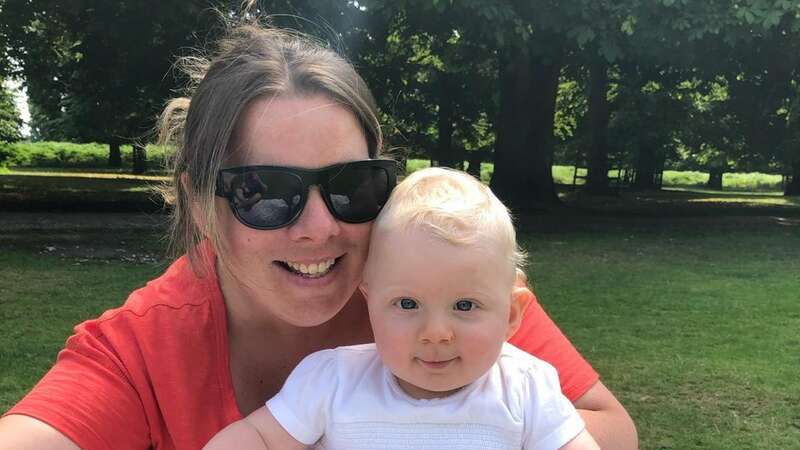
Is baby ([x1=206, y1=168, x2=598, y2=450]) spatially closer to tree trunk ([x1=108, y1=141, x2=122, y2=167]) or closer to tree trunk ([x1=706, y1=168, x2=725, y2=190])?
tree trunk ([x1=108, y1=141, x2=122, y2=167])

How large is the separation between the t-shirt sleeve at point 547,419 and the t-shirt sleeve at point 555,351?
7.5 inches

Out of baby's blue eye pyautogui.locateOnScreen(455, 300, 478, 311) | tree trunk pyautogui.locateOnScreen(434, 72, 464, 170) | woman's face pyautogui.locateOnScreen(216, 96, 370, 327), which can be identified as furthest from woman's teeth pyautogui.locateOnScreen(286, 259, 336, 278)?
tree trunk pyautogui.locateOnScreen(434, 72, 464, 170)

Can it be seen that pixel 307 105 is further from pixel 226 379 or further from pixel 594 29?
pixel 594 29

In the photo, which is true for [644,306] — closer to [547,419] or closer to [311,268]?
[547,419]

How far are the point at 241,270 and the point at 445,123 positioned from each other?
22641mm

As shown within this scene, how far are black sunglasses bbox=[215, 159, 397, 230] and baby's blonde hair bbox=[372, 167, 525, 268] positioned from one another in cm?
8

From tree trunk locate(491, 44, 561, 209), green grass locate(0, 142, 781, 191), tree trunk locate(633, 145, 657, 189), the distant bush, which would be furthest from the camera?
the distant bush

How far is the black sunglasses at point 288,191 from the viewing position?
1.70 meters

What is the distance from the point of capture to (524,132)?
15.9 metres

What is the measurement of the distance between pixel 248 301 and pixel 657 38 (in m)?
10.9

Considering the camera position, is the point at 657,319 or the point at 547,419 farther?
the point at 657,319

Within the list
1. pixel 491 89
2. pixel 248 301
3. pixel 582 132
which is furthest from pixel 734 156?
pixel 248 301

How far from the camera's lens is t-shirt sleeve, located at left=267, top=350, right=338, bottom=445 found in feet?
5.52

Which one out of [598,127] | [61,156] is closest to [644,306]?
[598,127]
